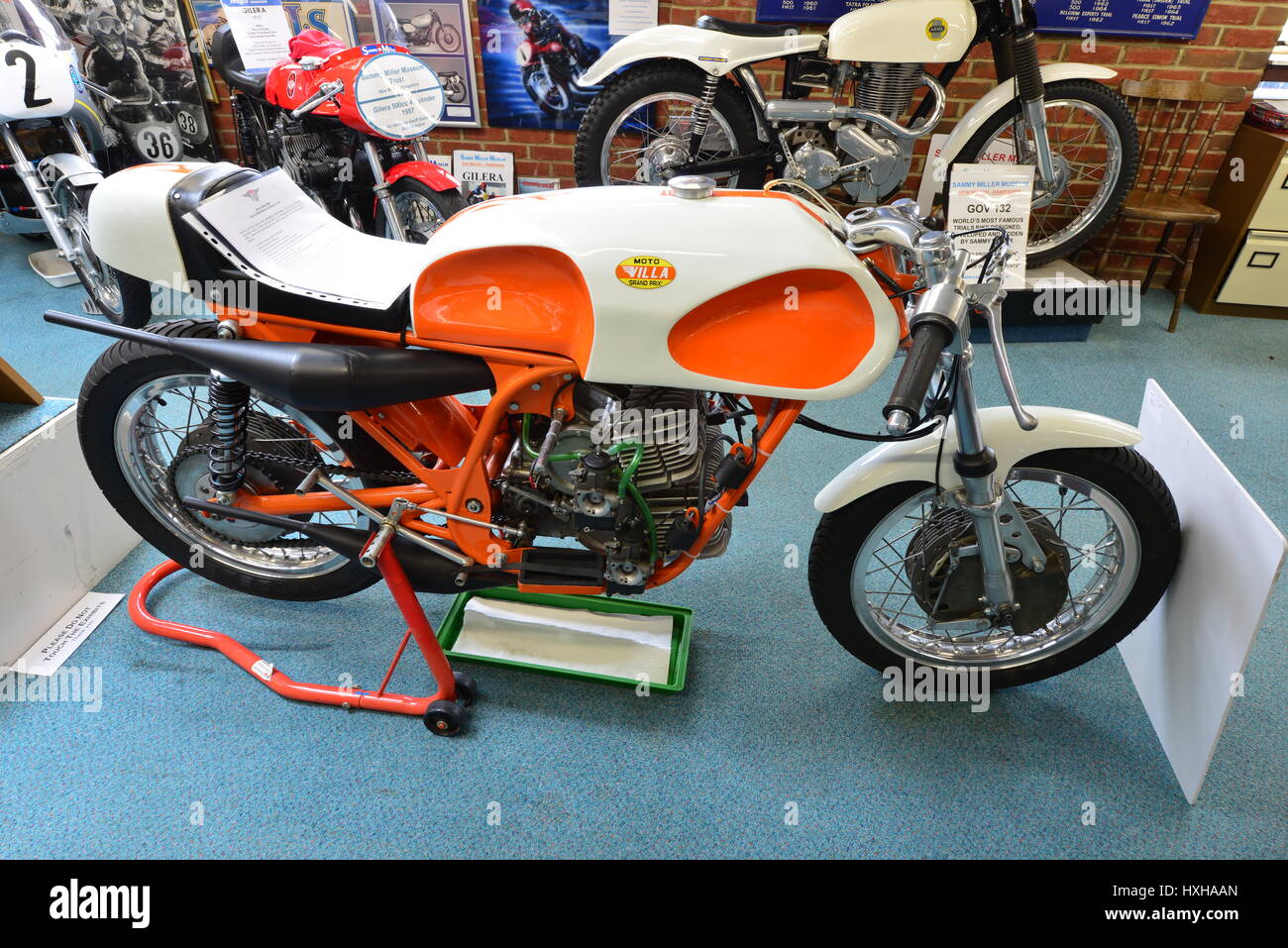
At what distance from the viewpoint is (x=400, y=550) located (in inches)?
63.0

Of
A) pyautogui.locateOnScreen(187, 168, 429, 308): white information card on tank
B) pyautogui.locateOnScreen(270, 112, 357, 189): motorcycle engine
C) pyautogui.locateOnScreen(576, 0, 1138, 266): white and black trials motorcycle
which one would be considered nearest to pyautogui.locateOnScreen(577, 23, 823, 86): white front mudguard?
pyautogui.locateOnScreen(576, 0, 1138, 266): white and black trials motorcycle

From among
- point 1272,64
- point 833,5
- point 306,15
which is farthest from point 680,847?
point 1272,64

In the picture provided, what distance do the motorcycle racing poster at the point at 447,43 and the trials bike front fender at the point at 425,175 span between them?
25.6 inches

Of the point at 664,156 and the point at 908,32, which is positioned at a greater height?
the point at 908,32

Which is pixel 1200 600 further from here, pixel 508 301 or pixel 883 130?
pixel 883 130

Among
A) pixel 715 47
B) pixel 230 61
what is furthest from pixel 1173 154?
pixel 230 61

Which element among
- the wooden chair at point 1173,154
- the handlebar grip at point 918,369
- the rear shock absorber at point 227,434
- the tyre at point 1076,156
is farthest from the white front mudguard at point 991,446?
the wooden chair at point 1173,154

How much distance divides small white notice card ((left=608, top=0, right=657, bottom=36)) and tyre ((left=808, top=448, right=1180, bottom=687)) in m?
→ 2.69

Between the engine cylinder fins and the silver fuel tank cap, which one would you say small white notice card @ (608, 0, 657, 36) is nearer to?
the engine cylinder fins

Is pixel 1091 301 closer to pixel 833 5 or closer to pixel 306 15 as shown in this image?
pixel 833 5

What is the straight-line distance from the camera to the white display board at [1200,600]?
52.3 inches

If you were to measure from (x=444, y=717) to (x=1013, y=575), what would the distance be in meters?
1.23

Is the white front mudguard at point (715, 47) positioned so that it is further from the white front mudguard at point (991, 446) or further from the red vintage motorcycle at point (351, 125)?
the white front mudguard at point (991, 446)
